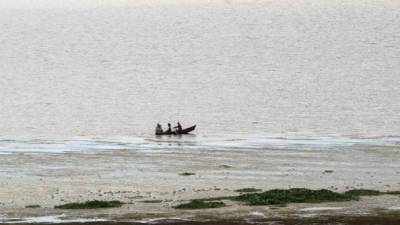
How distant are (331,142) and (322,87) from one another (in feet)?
148

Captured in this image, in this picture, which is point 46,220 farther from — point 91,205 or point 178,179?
point 178,179

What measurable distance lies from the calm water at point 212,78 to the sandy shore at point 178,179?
11093 millimetres

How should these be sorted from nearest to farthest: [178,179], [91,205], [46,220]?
[46,220]
[91,205]
[178,179]

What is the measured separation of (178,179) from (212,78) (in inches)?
2911

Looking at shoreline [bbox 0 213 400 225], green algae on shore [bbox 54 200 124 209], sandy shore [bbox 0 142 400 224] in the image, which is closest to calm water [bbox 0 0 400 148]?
sandy shore [bbox 0 142 400 224]

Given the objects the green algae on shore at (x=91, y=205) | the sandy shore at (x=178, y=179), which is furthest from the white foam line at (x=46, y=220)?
the green algae on shore at (x=91, y=205)

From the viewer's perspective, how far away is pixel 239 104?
90.5 m

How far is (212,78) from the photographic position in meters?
114

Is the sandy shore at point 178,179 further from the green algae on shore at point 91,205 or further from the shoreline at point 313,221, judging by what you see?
the shoreline at point 313,221

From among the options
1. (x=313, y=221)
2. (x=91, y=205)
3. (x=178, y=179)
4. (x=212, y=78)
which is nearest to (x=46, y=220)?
(x=91, y=205)

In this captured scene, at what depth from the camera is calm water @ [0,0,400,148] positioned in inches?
2926

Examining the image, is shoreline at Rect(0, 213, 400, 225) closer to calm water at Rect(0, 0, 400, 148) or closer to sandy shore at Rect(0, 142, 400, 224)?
sandy shore at Rect(0, 142, 400, 224)

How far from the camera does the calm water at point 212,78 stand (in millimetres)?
74312

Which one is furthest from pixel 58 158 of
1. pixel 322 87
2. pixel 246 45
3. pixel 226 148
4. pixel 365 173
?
pixel 246 45
